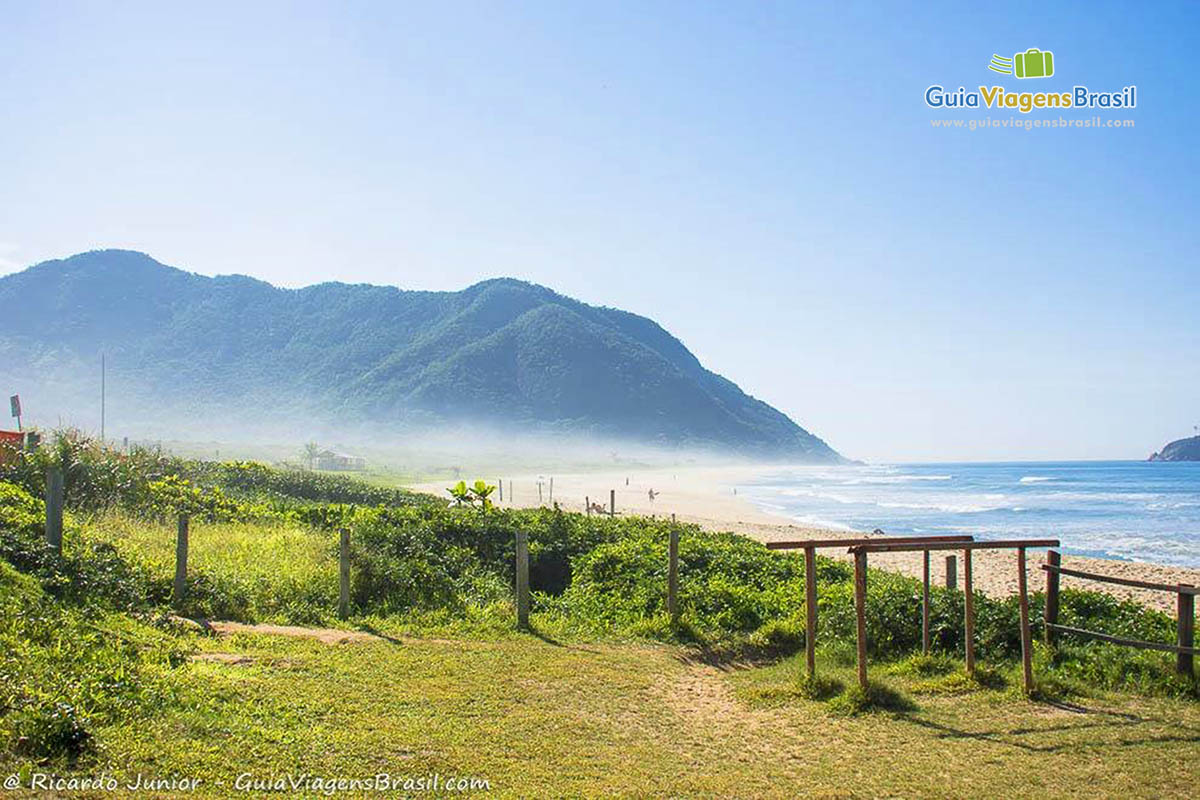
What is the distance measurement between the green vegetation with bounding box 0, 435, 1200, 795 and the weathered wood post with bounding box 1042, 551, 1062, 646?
12.2 inches

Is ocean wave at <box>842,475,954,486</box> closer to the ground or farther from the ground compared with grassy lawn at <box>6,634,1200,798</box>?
closer to the ground

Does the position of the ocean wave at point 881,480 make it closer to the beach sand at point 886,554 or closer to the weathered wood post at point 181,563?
the beach sand at point 886,554

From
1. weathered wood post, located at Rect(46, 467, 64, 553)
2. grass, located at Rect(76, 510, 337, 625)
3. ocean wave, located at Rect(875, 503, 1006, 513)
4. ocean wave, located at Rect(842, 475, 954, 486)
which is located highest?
weathered wood post, located at Rect(46, 467, 64, 553)

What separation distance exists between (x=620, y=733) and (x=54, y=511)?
8.25 m

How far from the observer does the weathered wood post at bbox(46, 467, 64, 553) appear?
34.8 feet

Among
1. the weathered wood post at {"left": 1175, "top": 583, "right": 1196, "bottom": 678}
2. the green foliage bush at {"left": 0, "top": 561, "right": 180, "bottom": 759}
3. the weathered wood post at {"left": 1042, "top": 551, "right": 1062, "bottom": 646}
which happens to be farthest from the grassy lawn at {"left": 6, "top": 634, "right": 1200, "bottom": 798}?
the weathered wood post at {"left": 1042, "top": 551, "right": 1062, "bottom": 646}

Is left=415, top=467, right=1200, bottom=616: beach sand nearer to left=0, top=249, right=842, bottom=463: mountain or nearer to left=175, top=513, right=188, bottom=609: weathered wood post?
left=175, top=513, right=188, bottom=609: weathered wood post

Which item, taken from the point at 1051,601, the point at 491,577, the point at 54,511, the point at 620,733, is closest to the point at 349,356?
the point at 491,577

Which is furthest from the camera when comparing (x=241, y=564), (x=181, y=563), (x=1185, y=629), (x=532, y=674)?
(x=241, y=564)

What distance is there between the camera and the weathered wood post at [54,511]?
1059 cm

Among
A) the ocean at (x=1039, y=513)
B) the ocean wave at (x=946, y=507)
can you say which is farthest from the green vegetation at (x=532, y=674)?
the ocean wave at (x=946, y=507)

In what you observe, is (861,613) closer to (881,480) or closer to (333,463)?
(333,463)

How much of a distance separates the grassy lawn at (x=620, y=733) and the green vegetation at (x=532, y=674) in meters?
0.03

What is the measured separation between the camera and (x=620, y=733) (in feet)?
23.6
